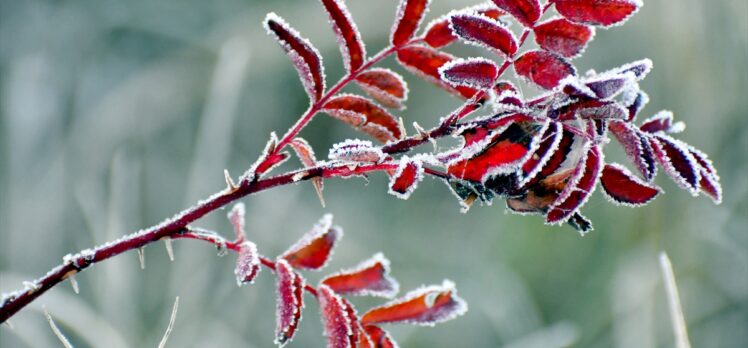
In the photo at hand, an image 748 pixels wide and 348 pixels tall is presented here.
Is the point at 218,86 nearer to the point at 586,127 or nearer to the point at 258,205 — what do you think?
the point at 258,205

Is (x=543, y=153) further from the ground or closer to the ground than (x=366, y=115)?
closer to the ground

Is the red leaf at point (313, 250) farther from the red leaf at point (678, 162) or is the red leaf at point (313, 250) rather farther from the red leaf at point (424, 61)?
the red leaf at point (678, 162)

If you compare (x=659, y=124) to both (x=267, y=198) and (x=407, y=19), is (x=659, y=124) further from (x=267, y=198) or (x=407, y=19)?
(x=267, y=198)

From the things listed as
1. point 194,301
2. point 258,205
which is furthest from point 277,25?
point 258,205

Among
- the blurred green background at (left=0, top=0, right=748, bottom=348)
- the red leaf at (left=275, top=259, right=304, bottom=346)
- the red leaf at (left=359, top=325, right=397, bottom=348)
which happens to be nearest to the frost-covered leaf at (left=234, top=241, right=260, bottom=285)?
the red leaf at (left=275, top=259, right=304, bottom=346)

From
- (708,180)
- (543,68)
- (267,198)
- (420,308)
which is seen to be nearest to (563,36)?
(543,68)

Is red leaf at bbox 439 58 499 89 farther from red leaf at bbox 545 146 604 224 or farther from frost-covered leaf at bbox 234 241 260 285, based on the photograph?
frost-covered leaf at bbox 234 241 260 285
